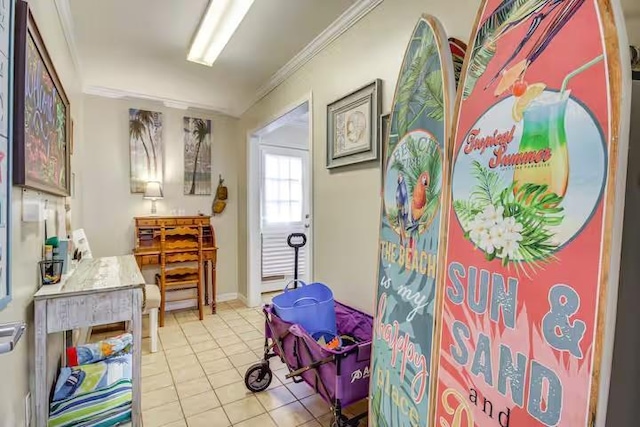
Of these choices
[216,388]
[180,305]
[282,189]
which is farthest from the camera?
[282,189]

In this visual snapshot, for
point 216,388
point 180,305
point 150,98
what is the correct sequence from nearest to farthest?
point 216,388 < point 150,98 < point 180,305

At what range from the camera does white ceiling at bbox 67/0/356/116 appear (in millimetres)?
2090

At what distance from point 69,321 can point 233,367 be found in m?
1.40

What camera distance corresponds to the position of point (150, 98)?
3.74 m

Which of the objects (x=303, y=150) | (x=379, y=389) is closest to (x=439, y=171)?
(x=379, y=389)

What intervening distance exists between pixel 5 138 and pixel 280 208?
3.80 m

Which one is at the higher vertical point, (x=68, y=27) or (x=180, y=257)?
(x=68, y=27)

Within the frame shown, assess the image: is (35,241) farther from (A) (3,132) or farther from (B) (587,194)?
(B) (587,194)

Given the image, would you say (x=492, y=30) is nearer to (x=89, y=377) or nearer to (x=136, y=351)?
(x=136, y=351)

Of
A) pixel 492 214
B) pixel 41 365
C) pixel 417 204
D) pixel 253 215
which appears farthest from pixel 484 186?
pixel 253 215

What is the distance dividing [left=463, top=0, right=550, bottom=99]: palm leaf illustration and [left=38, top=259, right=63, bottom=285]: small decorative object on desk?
2017mm

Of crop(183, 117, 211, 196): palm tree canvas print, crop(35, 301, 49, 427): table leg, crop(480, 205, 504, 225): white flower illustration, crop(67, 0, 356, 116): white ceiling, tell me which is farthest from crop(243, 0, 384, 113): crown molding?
crop(35, 301, 49, 427): table leg

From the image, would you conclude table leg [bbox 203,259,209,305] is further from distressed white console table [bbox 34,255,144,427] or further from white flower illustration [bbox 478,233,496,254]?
white flower illustration [bbox 478,233,496,254]

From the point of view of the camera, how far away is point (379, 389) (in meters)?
1.43
